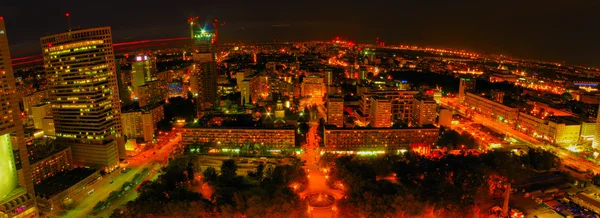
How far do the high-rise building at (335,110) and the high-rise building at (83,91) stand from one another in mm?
12601

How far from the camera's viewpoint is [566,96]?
1244 inches

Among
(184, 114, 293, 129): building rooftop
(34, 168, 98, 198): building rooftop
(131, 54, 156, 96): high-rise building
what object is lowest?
(34, 168, 98, 198): building rooftop

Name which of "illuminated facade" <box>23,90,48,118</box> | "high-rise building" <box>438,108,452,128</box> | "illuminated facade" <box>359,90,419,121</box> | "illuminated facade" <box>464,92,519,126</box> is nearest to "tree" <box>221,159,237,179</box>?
"illuminated facade" <box>359,90,419,121</box>

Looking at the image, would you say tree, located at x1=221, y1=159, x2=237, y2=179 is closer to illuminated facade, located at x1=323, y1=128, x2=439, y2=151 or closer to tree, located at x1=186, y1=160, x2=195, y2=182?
tree, located at x1=186, y1=160, x2=195, y2=182

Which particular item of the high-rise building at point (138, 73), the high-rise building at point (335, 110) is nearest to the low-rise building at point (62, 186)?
the high-rise building at point (138, 73)

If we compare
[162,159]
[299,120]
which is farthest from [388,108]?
[162,159]

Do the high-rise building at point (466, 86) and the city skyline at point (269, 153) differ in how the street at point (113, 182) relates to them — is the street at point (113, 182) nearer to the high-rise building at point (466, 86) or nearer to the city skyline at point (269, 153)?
the city skyline at point (269, 153)

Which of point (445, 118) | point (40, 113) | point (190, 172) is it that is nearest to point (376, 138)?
point (445, 118)

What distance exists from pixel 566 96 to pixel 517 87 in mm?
5931

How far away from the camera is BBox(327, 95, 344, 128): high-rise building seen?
24.3 meters

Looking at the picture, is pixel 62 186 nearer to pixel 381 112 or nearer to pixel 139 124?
pixel 139 124

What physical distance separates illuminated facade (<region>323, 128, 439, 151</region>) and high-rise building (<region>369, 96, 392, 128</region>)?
3.69 m

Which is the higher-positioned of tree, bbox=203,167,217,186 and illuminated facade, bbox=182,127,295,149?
illuminated facade, bbox=182,127,295,149

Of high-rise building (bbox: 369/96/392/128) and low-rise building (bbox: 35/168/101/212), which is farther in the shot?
high-rise building (bbox: 369/96/392/128)
